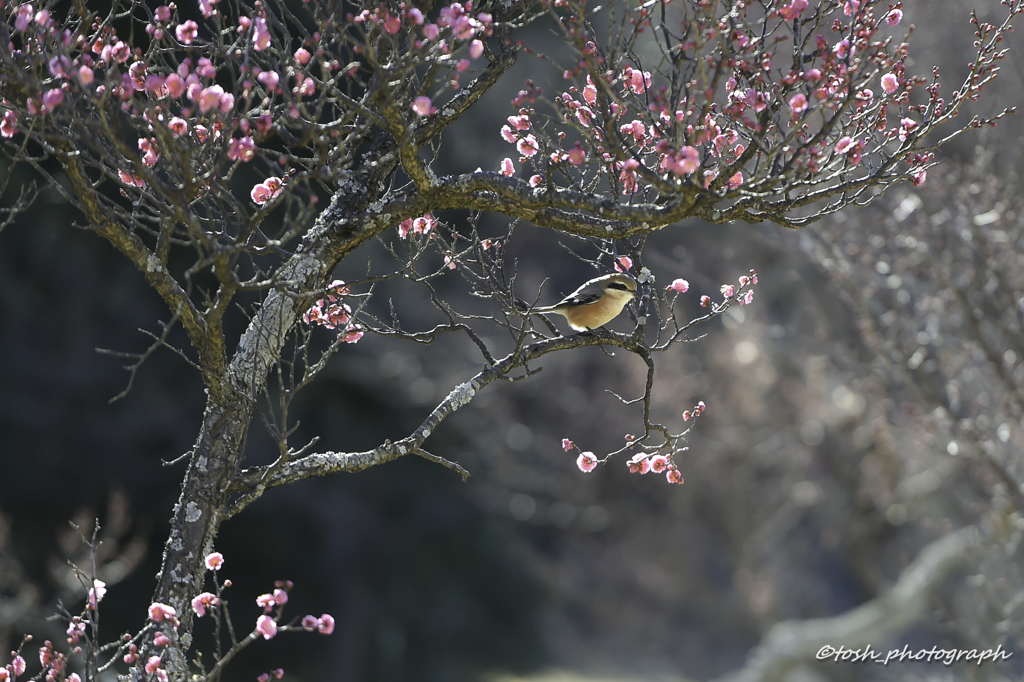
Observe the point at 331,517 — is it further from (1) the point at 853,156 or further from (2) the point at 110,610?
(1) the point at 853,156

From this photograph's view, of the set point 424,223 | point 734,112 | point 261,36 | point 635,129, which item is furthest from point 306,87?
point 734,112

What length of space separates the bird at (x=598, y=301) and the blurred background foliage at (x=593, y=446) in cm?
344

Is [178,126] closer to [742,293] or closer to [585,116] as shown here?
[585,116]

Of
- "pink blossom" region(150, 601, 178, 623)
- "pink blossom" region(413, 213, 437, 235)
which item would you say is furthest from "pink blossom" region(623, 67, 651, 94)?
"pink blossom" region(150, 601, 178, 623)

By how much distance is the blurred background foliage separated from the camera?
296 inches

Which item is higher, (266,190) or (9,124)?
(266,190)

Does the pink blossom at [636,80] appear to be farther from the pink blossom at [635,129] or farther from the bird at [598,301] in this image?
the bird at [598,301]

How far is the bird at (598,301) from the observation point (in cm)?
416

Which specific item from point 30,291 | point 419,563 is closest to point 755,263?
point 419,563

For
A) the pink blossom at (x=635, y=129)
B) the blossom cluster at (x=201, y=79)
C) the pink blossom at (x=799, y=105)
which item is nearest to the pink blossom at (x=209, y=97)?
the blossom cluster at (x=201, y=79)

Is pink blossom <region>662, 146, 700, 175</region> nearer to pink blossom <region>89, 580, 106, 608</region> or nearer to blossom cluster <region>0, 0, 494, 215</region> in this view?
blossom cluster <region>0, 0, 494, 215</region>

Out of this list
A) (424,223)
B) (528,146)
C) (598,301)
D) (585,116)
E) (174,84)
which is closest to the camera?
(174,84)

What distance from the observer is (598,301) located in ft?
14.1

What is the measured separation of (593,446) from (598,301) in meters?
16.7
